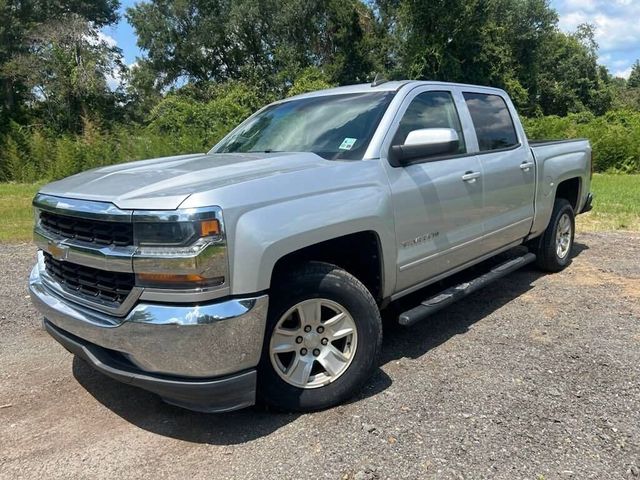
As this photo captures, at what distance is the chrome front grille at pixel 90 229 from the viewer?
2680 mm

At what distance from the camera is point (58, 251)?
3.04 meters

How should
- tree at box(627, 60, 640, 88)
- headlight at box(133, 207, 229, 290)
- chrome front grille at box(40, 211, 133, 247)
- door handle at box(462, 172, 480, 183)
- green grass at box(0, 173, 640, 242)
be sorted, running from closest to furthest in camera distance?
headlight at box(133, 207, 229, 290) → chrome front grille at box(40, 211, 133, 247) → door handle at box(462, 172, 480, 183) → green grass at box(0, 173, 640, 242) → tree at box(627, 60, 640, 88)

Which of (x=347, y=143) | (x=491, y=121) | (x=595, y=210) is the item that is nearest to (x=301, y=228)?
(x=347, y=143)

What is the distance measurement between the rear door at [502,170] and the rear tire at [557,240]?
71 centimetres

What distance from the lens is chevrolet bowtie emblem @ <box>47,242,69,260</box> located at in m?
2.98

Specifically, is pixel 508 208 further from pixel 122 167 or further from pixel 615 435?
pixel 122 167

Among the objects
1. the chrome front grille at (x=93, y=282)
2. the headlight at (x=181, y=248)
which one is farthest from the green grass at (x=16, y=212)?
the headlight at (x=181, y=248)

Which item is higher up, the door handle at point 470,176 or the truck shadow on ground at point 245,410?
the door handle at point 470,176

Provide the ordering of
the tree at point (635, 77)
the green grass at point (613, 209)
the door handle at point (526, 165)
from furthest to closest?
the tree at point (635, 77), the green grass at point (613, 209), the door handle at point (526, 165)

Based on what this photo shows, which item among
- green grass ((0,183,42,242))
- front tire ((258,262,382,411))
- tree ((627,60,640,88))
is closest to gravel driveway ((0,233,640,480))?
front tire ((258,262,382,411))

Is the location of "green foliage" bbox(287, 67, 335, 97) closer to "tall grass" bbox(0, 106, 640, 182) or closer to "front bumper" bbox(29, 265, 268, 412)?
"tall grass" bbox(0, 106, 640, 182)

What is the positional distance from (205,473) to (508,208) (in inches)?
136

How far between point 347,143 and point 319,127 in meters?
0.40

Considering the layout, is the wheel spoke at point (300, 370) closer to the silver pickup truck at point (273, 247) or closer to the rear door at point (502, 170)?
the silver pickup truck at point (273, 247)
